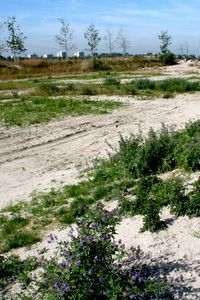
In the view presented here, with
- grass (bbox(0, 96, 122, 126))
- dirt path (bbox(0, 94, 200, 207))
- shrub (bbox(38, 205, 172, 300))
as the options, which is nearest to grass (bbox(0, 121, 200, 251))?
dirt path (bbox(0, 94, 200, 207))

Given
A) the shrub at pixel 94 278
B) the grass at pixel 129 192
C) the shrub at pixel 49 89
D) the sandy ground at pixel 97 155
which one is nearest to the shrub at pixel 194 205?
the grass at pixel 129 192

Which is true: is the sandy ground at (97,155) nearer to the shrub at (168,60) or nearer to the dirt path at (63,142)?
the dirt path at (63,142)

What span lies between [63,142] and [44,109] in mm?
6060

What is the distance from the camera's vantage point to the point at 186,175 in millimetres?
8414

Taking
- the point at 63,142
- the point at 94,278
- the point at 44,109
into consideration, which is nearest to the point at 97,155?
the point at 63,142

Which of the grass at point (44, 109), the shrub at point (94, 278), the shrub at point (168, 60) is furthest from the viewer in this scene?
the shrub at point (168, 60)

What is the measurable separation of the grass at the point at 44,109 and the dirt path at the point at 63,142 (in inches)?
29.5

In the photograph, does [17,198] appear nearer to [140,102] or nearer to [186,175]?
[186,175]

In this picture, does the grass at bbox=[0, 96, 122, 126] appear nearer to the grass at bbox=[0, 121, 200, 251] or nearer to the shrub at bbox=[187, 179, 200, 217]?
the grass at bbox=[0, 121, 200, 251]

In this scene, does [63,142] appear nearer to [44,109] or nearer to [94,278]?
[44,109]

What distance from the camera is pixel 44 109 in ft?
67.5

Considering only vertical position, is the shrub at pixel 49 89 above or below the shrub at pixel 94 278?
below

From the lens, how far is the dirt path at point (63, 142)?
10.7m

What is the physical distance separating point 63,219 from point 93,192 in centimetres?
127
